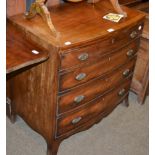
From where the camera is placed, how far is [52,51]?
5.31 feet

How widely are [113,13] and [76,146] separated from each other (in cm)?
109

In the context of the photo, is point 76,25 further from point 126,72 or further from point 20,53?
point 126,72

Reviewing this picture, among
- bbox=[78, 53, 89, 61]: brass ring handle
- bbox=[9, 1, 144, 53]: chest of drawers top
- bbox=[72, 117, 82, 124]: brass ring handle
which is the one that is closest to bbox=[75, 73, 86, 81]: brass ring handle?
bbox=[78, 53, 89, 61]: brass ring handle

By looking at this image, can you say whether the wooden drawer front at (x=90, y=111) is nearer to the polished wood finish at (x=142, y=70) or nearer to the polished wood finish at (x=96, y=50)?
the polished wood finish at (x=142, y=70)

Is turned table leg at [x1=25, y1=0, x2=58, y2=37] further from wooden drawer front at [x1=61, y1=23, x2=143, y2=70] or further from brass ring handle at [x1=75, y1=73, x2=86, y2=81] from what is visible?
brass ring handle at [x1=75, y1=73, x2=86, y2=81]

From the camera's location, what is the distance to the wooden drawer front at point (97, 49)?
1.66 metres

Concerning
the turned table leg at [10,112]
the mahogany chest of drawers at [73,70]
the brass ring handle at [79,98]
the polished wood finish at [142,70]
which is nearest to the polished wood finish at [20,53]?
the mahogany chest of drawers at [73,70]

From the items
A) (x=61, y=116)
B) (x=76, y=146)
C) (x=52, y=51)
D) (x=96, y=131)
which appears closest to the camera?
(x=52, y=51)

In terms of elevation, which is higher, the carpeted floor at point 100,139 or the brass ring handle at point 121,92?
the brass ring handle at point 121,92

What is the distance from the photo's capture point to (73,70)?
1.74 meters

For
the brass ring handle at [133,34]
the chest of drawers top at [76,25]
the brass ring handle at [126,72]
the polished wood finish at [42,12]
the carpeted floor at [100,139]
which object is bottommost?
the carpeted floor at [100,139]

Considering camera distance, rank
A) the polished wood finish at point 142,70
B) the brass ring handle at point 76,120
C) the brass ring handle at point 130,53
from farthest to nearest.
Answer: the polished wood finish at point 142,70
the brass ring handle at point 130,53
the brass ring handle at point 76,120
